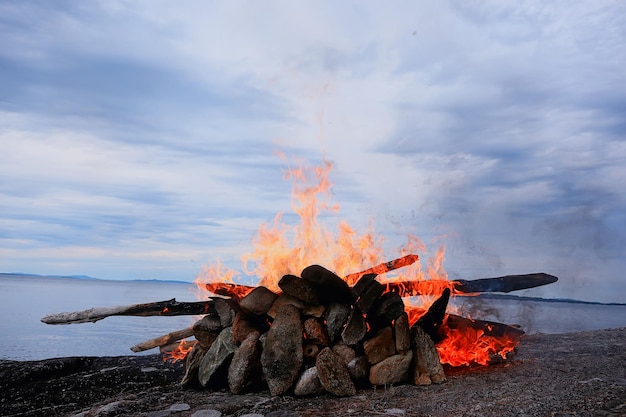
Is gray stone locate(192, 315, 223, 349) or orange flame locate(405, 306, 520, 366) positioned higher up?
gray stone locate(192, 315, 223, 349)

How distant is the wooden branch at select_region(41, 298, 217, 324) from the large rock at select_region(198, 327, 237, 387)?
983 mm

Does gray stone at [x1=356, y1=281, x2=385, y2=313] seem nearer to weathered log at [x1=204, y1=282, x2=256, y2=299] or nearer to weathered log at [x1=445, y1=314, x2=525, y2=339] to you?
weathered log at [x1=445, y1=314, x2=525, y2=339]

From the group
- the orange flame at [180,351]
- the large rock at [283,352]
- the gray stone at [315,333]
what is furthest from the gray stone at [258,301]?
the orange flame at [180,351]

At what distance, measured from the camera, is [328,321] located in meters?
9.20

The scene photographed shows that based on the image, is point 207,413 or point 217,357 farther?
point 217,357

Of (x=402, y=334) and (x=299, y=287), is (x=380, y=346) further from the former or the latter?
(x=299, y=287)

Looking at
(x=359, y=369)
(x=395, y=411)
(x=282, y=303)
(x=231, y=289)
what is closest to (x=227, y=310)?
(x=231, y=289)

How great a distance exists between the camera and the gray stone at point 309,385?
8.55 m

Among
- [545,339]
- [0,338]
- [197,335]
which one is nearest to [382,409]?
[197,335]

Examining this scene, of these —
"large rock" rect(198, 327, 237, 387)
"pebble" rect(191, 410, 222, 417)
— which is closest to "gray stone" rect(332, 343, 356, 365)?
"large rock" rect(198, 327, 237, 387)

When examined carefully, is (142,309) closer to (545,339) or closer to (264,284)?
(264,284)

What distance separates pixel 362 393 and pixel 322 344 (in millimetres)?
1136

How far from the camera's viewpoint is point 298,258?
1066cm

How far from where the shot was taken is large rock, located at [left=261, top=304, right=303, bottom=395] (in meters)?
8.72
